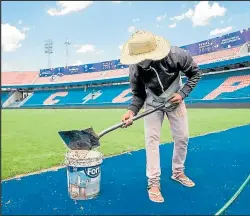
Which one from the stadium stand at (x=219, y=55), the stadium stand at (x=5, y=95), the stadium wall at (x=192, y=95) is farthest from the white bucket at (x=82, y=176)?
the stadium stand at (x=5, y=95)

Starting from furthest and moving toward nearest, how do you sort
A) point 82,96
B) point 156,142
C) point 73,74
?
point 73,74 < point 82,96 < point 156,142

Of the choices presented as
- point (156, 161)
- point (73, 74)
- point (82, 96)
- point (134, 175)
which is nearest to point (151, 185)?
point (156, 161)

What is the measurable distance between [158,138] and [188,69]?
0.85 m

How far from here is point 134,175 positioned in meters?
4.15

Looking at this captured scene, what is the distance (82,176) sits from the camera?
324 cm

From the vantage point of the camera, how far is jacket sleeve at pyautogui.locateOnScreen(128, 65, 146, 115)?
3625 millimetres

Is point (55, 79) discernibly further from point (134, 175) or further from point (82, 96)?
point (134, 175)

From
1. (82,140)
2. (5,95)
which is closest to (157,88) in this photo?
(82,140)

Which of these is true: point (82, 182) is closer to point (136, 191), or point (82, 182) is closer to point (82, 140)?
point (82, 140)

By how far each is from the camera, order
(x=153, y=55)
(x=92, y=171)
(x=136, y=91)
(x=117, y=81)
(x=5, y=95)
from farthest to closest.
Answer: (x=5, y=95) < (x=117, y=81) < (x=136, y=91) < (x=92, y=171) < (x=153, y=55)

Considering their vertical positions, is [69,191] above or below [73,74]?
below

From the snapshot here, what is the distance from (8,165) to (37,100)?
47319mm

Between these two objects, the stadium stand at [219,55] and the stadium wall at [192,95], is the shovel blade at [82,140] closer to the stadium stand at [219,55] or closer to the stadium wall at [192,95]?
the stadium wall at [192,95]

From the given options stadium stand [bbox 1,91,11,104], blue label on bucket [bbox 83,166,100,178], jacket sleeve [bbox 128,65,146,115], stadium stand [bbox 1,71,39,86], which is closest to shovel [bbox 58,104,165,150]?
blue label on bucket [bbox 83,166,100,178]
